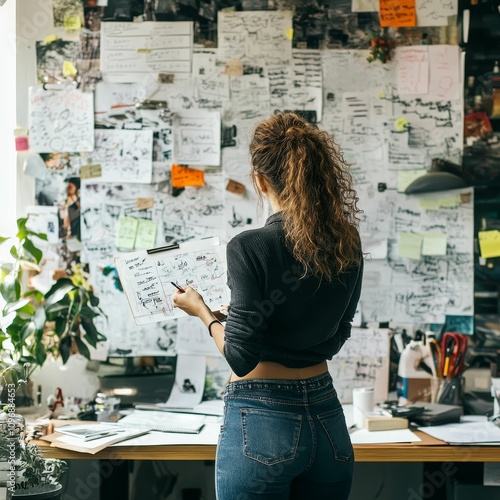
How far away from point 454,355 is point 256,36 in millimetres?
1453

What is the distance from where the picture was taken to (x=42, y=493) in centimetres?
222

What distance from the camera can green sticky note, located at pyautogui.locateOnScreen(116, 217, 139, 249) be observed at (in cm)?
298

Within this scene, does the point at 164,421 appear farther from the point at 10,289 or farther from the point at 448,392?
the point at 448,392

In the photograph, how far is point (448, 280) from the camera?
9.73 ft

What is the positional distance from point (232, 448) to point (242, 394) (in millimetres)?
120

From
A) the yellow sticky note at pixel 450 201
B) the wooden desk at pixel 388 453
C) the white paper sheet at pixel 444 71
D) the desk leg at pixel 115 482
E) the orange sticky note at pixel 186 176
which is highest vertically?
the white paper sheet at pixel 444 71

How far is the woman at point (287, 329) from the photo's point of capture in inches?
64.7

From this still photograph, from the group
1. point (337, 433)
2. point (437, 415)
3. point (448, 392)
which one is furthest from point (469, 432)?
point (337, 433)

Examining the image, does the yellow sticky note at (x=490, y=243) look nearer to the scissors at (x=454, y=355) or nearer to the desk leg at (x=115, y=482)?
the scissors at (x=454, y=355)

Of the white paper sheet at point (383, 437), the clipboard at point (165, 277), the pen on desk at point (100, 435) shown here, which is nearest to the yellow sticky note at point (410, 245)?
the white paper sheet at point (383, 437)

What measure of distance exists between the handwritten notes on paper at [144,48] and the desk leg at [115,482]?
59.8 inches

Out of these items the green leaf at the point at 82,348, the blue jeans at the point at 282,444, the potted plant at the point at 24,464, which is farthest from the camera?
the green leaf at the point at 82,348

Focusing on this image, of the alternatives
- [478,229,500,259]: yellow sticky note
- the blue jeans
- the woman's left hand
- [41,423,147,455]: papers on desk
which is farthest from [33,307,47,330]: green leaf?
[478,229,500,259]: yellow sticky note

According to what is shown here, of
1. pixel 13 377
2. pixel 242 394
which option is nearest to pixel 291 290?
pixel 242 394
